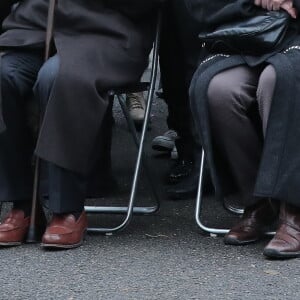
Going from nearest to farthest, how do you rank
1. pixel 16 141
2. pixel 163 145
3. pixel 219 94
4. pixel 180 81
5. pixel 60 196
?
1. pixel 219 94
2. pixel 60 196
3. pixel 16 141
4. pixel 180 81
5. pixel 163 145

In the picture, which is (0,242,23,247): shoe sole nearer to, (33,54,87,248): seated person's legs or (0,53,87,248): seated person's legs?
(0,53,87,248): seated person's legs

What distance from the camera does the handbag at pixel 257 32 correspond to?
404 centimetres

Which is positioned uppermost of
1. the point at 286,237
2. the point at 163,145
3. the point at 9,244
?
the point at 286,237

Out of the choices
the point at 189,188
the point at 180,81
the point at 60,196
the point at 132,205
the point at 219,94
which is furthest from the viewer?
the point at 180,81

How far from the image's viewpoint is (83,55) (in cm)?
424

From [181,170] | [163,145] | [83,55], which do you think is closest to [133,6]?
[83,55]

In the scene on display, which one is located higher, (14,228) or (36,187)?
(36,187)

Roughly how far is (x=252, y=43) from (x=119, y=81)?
0.62 meters

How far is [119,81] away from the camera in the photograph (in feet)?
14.2

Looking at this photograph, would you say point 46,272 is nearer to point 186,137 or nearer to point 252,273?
point 252,273

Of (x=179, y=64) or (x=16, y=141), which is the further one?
(x=179, y=64)

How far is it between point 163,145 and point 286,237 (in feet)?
A: 6.36

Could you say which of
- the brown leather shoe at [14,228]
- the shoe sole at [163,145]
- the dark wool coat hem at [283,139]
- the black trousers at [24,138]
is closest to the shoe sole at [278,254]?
the dark wool coat hem at [283,139]

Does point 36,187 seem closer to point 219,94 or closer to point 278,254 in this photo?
point 219,94
